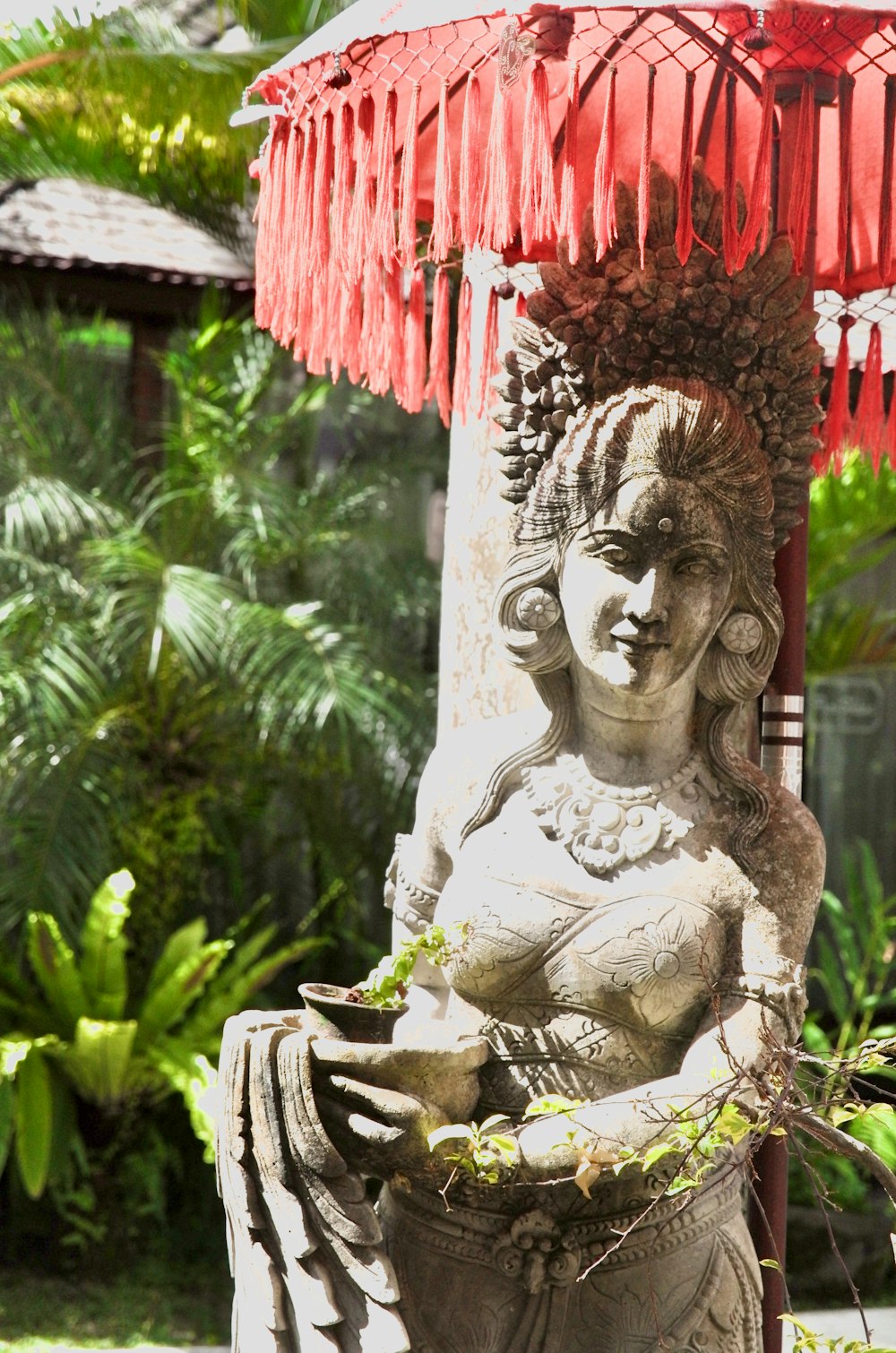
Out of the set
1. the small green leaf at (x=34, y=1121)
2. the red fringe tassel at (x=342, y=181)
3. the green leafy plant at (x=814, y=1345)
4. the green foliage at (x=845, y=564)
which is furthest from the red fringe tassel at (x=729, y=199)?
the small green leaf at (x=34, y=1121)

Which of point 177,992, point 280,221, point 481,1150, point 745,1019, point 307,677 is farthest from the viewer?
point 177,992

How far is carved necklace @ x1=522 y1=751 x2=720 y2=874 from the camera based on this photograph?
6.84ft

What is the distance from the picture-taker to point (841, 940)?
7.01 meters

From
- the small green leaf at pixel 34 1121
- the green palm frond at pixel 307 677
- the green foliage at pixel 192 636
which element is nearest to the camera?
the small green leaf at pixel 34 1121

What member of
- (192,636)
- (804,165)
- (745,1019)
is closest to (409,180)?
(804,165)

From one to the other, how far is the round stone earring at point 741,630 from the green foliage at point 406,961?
1.71 ft

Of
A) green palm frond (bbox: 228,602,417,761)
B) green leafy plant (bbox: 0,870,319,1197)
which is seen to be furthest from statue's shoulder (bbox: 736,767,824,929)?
green leafy plant (bbox: 0,870,319,1197)

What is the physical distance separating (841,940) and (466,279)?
4948 millimetres

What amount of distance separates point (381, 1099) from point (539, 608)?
67 cm

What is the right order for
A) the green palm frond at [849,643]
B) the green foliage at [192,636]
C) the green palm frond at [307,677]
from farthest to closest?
the green palm frond at [849,643]
the green foliage at [192,636]
the green palm frond at [307,677]

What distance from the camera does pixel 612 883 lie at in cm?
207

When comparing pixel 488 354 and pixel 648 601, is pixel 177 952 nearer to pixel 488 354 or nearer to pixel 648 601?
pixel 488 354

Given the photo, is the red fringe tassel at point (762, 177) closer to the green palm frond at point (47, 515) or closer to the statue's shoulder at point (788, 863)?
the statue's shoulder at point (788, 863)

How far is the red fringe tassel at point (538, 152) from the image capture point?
1.92 metres
